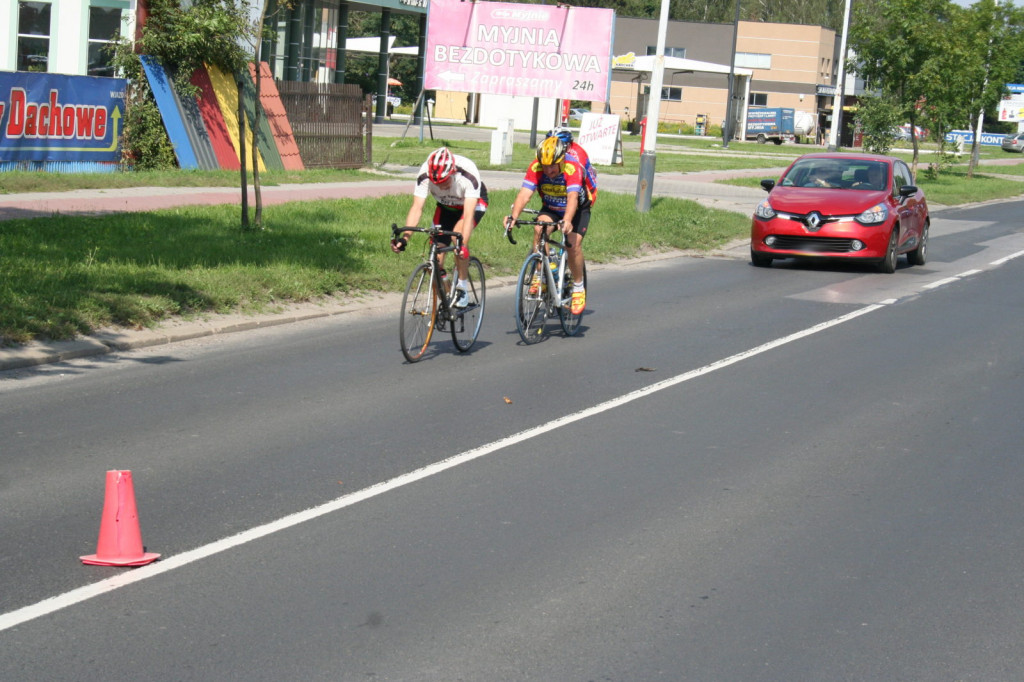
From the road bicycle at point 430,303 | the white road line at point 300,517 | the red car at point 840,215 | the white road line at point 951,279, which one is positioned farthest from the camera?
the red car at point 840,215

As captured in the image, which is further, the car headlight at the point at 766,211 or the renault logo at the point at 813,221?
the car headlight at the point at 766,211

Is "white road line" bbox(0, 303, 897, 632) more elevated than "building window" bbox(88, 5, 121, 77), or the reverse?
"building window" bbox(88, 5, 121, 77)

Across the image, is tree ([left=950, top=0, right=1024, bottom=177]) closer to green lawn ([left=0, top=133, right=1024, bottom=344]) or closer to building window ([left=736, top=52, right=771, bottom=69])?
→ green lawn ([left=0, top=133, right=1024, bottom=344])

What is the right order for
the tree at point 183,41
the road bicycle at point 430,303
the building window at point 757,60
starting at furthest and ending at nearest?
1. the building window at point 757,60
2. the tree at point 183,41
3. the road bicycle at point 430,303

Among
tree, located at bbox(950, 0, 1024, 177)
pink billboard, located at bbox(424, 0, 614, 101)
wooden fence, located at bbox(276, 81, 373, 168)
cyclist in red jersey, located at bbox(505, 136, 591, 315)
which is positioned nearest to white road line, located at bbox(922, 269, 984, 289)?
cyclist in red jersey, located at bbox(505, 136, 591, 315)

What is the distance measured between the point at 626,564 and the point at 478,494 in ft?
3.96

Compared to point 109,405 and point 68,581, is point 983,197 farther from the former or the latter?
point 68,581

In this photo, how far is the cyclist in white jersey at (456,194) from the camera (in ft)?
31.9

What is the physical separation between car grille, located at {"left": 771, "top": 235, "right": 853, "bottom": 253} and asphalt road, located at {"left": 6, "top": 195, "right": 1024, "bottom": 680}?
20.1 feet

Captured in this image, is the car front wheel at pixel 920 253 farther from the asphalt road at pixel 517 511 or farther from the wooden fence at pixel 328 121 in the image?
the wooden fence at pixel 328 121

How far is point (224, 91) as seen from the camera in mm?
23453

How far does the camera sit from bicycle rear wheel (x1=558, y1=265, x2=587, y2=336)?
11.4m

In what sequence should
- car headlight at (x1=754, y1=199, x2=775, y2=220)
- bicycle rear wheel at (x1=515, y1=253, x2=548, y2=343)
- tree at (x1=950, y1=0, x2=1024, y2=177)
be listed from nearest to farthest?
bicycle rear wheel at (x1=515, y1=253, x2=548, y2=343)
car headlight at (x1=754, y1=199, x2=775, y2=220)
tree at (x1=950, y1=0, x2=1024, y2=177)

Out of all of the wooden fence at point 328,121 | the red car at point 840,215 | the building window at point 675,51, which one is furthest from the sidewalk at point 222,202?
the building window at point 675,51
